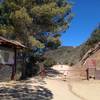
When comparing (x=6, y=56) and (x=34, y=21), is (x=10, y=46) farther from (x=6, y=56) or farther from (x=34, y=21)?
(x=34, y=21)

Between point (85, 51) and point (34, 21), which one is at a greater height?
point (34, 21)

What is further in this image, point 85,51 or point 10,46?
point 85,51

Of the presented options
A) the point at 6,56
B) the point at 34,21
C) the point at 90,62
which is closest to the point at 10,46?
the point at 6,56

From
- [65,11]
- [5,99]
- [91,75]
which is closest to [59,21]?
[65,11]

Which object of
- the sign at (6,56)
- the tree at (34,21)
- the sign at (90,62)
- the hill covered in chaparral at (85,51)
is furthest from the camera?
the hill covered in chaparral at (85,51)

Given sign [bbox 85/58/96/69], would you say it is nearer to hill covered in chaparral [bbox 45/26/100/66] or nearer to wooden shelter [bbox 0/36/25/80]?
hill covered in chaparral [bbox 45/26/100/66]

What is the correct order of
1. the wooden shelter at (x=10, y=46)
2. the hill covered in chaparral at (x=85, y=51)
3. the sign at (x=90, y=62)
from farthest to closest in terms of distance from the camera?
the hill covered in chaparral at (x=85, y=51) < the sign at (x=90, y=62) < the wooden shelter at (x=10, y=46)

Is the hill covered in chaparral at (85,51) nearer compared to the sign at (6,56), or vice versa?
the sign at (6,56)

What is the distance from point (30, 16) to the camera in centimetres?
3291

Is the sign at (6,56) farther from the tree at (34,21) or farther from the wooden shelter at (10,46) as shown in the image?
the tree at (34,21)

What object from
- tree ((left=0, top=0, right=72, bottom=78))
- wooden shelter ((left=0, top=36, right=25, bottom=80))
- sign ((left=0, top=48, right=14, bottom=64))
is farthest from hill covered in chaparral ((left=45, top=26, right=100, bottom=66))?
sign ((left=0, top=48, right=14, bottom=64))

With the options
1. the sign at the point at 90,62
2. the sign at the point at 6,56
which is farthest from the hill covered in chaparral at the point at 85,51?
the sign at the point at 6,56

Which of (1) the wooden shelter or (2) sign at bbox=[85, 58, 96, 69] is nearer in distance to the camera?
(1) the wooden shelter

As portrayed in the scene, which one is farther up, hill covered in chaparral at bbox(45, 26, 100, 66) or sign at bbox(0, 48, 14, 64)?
hill covered in chaparral at bbox(45, 26, 100, 66)
